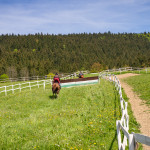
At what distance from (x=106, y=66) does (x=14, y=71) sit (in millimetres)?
52778

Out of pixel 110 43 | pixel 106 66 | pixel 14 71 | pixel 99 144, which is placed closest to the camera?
pixel 99 144

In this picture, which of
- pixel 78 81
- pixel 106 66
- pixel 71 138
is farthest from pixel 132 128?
pixel 106 66

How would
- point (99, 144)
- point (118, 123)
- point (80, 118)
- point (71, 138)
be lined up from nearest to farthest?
1. point (118, 123)
2. point (99, 144)
3. point (71, 138)
4. point (80, 118)

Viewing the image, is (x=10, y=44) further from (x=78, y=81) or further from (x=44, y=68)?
(x=78, y=81)

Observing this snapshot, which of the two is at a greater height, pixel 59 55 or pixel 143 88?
pixel 59 55

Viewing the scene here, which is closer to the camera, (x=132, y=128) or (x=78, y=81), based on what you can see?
(x=132, y=128)

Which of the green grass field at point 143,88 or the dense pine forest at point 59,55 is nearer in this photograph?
the green grass field at point 143,88

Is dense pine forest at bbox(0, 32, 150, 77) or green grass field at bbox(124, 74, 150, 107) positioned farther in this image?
dense pine forest at bbox(0, 32, 150, 77)

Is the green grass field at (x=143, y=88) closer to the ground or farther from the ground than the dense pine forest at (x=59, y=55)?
closer to the ground

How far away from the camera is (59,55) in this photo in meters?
126

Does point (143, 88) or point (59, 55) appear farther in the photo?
point (59, 55)

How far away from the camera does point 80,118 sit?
9.37 m

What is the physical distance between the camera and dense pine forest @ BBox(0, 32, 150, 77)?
89.2 metres

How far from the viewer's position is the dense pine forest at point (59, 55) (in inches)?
3511
